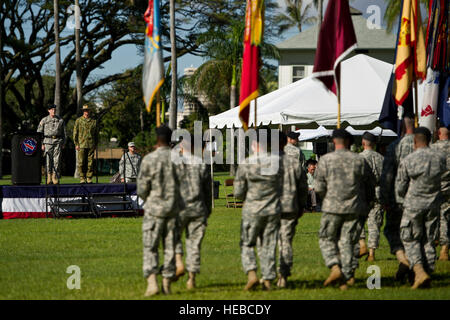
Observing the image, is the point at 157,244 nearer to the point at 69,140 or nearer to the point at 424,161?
the point at 424,161

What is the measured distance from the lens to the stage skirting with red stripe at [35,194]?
20172 millimetres

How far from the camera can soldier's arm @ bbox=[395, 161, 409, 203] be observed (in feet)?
35.0

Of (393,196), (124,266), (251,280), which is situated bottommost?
(124,266)

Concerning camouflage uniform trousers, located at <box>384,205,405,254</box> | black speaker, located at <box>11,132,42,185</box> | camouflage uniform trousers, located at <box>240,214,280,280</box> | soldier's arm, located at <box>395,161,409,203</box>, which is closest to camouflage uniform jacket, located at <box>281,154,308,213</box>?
camouflage uniform trousers, located at <box>240,214,280,280</box>

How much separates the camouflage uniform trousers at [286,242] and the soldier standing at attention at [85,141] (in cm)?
1170

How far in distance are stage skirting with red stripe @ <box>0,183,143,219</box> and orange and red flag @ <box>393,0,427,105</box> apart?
887cm

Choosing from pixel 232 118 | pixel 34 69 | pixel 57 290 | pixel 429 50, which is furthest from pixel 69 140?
pixel 57 290

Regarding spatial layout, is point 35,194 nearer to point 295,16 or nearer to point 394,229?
point 394,229

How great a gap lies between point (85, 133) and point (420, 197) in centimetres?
1283

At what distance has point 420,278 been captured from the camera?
33.6ft

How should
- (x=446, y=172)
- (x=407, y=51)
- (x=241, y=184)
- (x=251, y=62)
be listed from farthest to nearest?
(x=407, y=51)
(x=446, y=172)
(x=251, y=62)
(x=241, y=184)

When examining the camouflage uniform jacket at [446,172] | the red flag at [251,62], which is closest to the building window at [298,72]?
the camouflage uniform jacket at [446,172]

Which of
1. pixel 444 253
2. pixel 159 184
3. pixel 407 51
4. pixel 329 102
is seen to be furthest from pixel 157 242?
pixel 329 102
